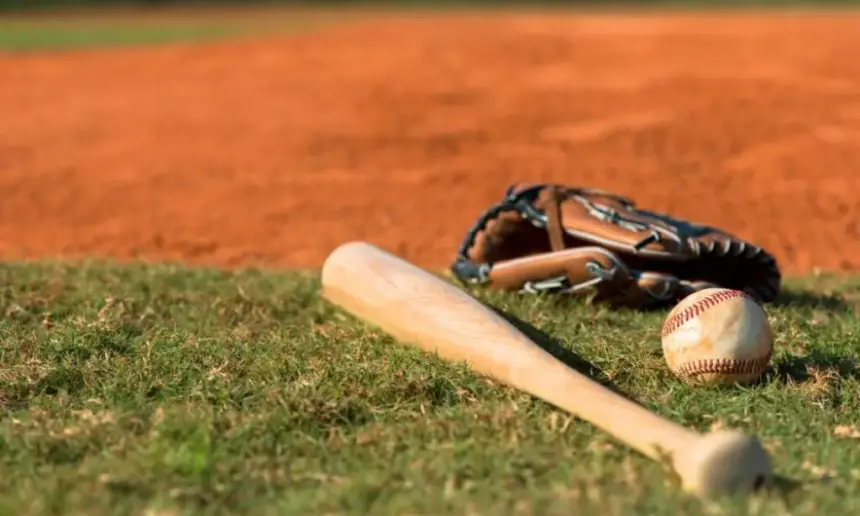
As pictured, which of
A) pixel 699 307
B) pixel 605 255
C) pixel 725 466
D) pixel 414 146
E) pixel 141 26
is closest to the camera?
pixel 725 466

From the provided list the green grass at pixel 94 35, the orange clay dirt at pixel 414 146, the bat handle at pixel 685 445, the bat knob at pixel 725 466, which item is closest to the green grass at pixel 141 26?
the green grass at pixel 94 35

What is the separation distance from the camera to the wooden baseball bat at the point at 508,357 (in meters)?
2.55

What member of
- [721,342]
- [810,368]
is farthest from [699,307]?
[810,368]

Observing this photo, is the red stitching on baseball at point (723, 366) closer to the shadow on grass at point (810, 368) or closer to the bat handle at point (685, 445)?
the shadow on grass at point (810, 368)

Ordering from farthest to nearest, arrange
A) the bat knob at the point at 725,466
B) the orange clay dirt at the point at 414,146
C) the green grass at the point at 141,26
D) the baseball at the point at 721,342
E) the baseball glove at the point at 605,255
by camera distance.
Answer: the green grass at the point at 141,26 < the orange clay dirt at the point at 414,146 < the baseball glove at the point at 605,255 < the baseball at the point at 721,342 < the bat knob at the point at 725,466

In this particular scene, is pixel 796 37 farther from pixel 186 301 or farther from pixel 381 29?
pixel 186 301

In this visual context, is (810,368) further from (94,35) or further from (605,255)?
(94,35)

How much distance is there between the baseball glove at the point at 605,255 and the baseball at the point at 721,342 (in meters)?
0.92

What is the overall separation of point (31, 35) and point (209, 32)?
12.5 feet

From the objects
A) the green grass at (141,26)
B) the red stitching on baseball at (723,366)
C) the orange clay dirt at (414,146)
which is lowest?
the green grass at (141,26)

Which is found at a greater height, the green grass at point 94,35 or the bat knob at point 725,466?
the bat knob at point 725,466

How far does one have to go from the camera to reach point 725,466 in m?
2.53

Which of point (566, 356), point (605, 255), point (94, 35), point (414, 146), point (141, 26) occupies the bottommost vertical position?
point (141, 26)

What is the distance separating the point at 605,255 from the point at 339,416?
170cm
